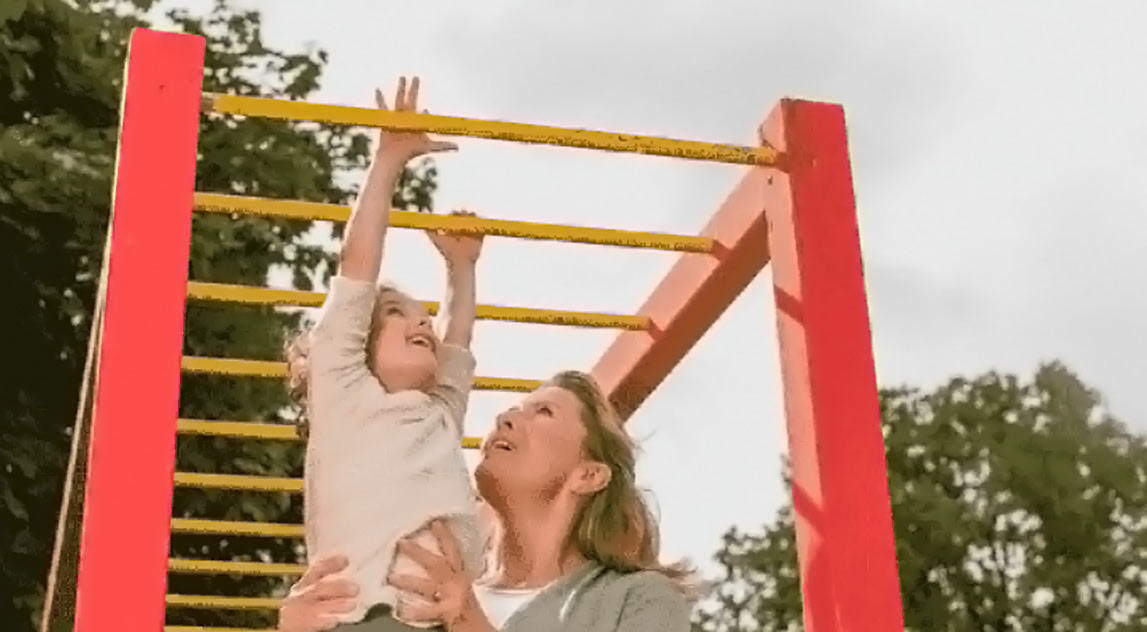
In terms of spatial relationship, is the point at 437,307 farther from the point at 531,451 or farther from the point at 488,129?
the point at 488,129

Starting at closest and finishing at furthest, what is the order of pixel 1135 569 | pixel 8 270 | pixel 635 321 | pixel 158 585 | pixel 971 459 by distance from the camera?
1. pixel 158 585
2. pixel 635 321
3. pixel 8 270
4. pixel 1135 569
5. pixel 971 459

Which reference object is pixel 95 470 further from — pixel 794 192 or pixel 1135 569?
pixel 1135 569

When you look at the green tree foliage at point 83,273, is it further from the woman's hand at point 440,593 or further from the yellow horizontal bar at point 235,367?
the woman's hand at point 440,593

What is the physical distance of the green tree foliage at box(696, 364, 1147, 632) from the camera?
1270cm

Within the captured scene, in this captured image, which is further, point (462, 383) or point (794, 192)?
point (462, 383)

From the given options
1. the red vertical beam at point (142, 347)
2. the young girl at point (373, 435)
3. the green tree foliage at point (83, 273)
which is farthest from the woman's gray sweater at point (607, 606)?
the green tree foliage at point (83, 273)

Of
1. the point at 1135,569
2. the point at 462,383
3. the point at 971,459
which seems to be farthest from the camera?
the point at 971,459

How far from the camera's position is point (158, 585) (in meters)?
1.32

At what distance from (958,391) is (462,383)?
1314 cm

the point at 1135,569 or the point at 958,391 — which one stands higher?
the point at 958,391

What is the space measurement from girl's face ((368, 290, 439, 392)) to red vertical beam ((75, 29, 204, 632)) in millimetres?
462

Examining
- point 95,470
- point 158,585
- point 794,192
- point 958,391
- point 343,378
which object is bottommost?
point 158,585

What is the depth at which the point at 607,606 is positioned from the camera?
1.95m

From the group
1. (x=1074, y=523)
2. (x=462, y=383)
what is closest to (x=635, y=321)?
(x=462, y=383)
